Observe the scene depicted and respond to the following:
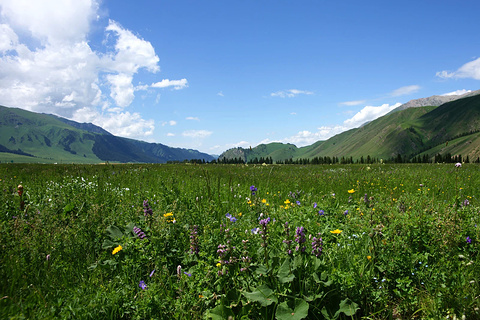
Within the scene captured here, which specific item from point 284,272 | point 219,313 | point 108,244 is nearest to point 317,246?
point 284,272

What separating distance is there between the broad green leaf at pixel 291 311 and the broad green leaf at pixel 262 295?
0.28 ft

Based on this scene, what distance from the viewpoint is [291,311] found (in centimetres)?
217

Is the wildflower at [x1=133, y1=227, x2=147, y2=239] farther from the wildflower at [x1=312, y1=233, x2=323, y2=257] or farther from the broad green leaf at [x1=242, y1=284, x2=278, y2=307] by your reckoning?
the wildflower at [x1=312, y1=233, x2=323, y2=257]

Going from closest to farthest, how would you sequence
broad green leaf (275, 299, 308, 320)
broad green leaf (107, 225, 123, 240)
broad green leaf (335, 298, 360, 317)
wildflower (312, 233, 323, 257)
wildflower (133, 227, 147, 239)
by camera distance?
broad green leaf (275, 299, 308, 320) → broad green leaf (335, 298, 360, 317) → wildflower (312, 233, 323, 257) → wildflower (133, 227, 147, 239) → broad green leaf (107, 225, 123, 240)

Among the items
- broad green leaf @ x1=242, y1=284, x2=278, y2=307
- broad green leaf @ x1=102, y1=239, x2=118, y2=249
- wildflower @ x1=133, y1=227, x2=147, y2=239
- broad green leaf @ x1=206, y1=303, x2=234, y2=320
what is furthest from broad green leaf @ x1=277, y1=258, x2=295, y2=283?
broad green leaf @ x1=102, y1=239, x2=118, y2=249

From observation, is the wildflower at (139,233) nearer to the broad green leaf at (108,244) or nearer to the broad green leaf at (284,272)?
the broad green leaf at (108,244)

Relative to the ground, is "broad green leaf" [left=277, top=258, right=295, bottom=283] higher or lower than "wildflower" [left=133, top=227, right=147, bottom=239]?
lower

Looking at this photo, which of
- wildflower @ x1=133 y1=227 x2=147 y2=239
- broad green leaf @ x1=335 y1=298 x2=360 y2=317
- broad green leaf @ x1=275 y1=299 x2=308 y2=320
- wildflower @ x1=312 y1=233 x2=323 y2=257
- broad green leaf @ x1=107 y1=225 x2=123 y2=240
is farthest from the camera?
broad green leaf @ x1=107 y1=225 x2=123 y2=240

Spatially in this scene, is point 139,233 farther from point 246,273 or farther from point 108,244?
point 246,273

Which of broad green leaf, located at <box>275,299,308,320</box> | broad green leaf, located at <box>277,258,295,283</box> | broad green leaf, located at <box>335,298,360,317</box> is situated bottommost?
broad green leaf, located at <box>335,298,360,317</box>

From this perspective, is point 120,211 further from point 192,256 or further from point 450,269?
point 450,269

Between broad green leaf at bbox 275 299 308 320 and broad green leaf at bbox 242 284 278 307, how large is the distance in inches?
3.4

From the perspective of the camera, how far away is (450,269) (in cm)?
270

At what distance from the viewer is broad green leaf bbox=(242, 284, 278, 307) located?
2.18m
